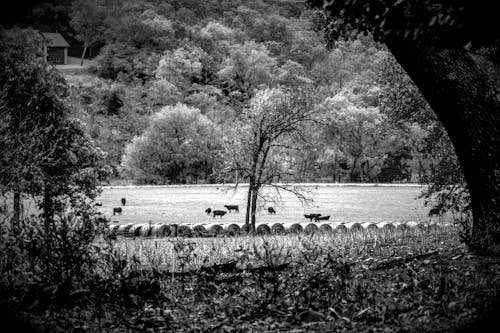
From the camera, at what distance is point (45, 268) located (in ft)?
20.4

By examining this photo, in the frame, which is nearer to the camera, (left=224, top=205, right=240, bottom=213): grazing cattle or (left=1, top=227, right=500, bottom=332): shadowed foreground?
(left=1, top=227, right=500, bottom=332): shadowed foreground

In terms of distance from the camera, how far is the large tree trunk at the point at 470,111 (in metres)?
7.23

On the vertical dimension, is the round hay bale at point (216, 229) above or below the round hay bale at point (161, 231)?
above

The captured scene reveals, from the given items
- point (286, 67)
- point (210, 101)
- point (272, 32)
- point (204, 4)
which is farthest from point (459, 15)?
point (204, 4)

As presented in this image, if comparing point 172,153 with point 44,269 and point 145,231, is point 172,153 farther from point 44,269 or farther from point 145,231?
point 44,269

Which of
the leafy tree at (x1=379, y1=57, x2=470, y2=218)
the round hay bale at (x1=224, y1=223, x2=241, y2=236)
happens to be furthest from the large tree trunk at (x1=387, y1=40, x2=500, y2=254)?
the round hay bale at (x1=224, y1=223, x2=241, y2=236)

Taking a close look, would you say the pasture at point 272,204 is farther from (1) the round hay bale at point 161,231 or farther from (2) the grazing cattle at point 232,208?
(1) the round hay bale at point 161,231

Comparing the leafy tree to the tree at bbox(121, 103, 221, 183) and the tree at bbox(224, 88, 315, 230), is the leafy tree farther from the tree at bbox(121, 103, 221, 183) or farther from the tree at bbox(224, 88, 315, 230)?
the tree at bbox(121, 103, 221, 183)

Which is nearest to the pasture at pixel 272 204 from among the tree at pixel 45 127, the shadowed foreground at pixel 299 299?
the tree at pixel 45 127

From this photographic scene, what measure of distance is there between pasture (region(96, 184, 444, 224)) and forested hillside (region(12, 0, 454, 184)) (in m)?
3.22

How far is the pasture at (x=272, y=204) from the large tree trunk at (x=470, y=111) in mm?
26095

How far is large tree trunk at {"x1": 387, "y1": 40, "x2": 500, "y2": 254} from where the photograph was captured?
723 centimetres

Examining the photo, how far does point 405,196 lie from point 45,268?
4466cm

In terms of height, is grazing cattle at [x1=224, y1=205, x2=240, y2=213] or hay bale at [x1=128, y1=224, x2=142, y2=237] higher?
grazing cattle at [x1=224, y1=205, x2=240, y2=213]
